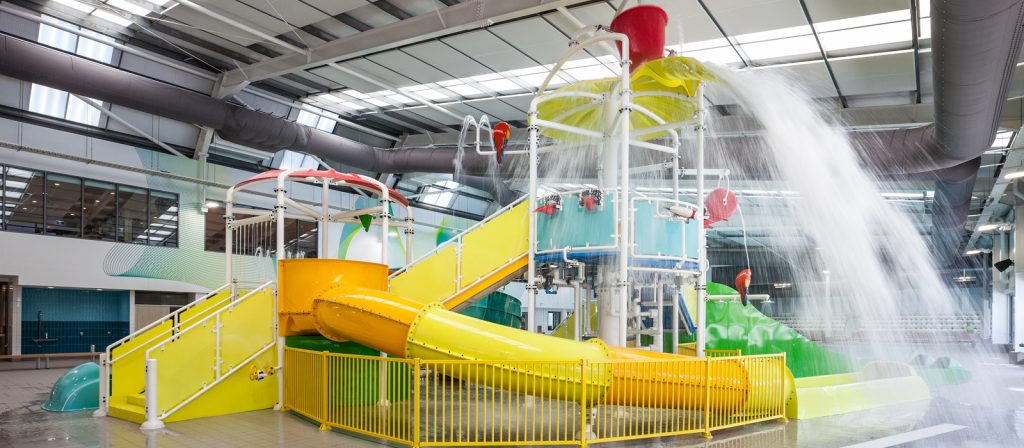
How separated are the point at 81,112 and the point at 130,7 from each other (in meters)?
5.70

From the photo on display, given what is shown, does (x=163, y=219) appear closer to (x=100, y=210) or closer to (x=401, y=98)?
(x=100, y=210)

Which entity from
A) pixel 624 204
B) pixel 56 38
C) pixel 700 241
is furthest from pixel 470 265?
pixel 56 38

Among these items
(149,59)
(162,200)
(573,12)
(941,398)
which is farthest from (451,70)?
(941,398)

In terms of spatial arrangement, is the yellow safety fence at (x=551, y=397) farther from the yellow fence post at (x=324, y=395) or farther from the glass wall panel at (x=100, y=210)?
the glass wall panel at (x=100, y=210)

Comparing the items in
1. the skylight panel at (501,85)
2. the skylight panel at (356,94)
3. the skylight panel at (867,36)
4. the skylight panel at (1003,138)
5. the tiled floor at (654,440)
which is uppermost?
the skylight panel at (356,94)

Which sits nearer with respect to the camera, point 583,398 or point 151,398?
point 583,398

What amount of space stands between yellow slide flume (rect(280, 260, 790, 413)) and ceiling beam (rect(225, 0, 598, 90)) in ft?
24.5

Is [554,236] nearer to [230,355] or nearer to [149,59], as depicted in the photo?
[230,355]

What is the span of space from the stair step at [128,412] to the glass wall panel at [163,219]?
41.5 feet

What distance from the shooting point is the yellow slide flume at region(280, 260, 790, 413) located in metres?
8.84

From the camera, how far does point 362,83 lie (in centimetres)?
2219

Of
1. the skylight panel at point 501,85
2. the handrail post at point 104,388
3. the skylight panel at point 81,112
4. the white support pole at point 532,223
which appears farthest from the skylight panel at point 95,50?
the white support pole at point 532,223

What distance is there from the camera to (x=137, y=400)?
451 inches

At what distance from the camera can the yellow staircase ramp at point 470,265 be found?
545 inches
